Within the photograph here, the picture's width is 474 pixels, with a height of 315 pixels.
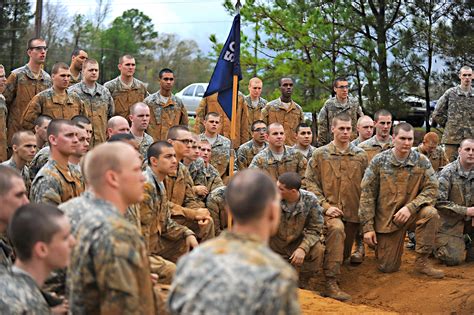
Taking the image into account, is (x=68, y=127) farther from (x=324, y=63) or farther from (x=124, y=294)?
(x=324, y=63)

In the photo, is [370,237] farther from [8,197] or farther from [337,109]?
[8,197]

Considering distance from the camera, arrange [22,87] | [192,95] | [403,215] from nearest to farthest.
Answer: [403,215] < [22,87] < [192,95]

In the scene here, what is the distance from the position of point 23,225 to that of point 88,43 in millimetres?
45333

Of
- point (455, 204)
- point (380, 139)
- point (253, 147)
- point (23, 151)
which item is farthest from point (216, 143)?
point (23, 151)

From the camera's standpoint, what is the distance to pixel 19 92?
483 inches

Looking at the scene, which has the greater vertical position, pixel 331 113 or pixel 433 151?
pixel 331 113

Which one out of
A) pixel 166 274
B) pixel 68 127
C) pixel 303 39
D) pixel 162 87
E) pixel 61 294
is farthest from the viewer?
pixel 303 39

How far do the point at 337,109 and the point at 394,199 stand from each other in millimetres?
3146

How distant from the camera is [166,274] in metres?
7.19

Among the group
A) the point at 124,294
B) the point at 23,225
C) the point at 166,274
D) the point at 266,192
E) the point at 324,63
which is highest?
the point at 324,63

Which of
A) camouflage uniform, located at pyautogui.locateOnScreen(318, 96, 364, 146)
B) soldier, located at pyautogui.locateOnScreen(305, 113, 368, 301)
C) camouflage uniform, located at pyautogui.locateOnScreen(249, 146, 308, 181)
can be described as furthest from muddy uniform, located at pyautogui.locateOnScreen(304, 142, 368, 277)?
camouflage uniform, located at pyautogui.locateOnScreen(318, 96, 364, 146)

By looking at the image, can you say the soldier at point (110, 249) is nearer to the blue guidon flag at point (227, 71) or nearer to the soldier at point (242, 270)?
the soldier at point (242, 270)

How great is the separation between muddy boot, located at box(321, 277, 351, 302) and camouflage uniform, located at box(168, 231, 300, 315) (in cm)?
654

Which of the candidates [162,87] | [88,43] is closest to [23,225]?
[162,87]
